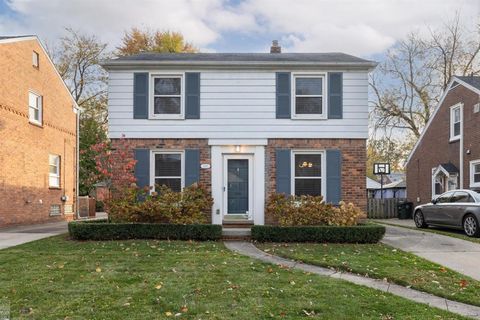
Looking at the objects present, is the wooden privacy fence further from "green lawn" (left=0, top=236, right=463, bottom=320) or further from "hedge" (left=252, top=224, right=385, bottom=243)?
"green lawn" (left=0, top=236, right=463, bottom=320)

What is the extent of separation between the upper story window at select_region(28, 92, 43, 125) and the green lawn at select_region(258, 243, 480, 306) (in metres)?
11.1

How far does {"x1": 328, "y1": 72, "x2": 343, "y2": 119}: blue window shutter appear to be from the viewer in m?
12.4

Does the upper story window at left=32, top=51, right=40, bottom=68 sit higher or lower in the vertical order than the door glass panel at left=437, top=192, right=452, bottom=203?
higher

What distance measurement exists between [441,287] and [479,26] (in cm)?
2650

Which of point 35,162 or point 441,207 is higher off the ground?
point 35,162

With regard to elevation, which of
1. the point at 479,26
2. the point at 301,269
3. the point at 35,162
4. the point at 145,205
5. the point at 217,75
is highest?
the point at 479,26

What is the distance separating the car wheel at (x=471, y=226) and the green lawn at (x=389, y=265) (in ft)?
12.4

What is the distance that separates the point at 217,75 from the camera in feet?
41.0

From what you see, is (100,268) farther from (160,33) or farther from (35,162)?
(160,33)

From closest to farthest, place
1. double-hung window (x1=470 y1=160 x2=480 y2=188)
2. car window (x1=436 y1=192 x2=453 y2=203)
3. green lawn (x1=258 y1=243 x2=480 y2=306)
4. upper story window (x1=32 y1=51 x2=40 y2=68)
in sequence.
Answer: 1. green lawn (x1=258 y1=243 x2=480 y2=306)
2. car window (x1=436 y1=192 x2=453 y2=203)
3. upper story window (x1=32 y1=51 x2=40 y2=68)
4. double-hung window (x1=470 y1=160 x2=480 y2=188)

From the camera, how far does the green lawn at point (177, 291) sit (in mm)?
4727

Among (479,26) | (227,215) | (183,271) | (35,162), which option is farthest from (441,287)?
(479,26)

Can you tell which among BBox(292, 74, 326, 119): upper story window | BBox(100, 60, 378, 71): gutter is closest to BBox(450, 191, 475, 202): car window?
BBox(100, 60, 378, 71): gutter

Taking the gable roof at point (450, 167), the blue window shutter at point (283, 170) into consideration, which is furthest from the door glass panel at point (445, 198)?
the blue window shutter at point (283, 170)
